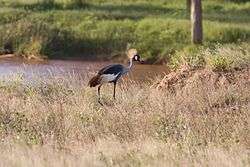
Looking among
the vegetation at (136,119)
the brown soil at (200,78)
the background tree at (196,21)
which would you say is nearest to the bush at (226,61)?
the vegetation at (136,119)

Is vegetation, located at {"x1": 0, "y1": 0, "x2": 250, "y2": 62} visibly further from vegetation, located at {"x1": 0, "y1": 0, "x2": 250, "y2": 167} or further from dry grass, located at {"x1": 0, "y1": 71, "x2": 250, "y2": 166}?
dry grass, located at {"x1": 0, "y1": 71, "x2": 250, "y2": 166}

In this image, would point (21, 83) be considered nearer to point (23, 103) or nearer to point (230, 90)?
point (23, 103)

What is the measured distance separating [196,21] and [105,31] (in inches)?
216

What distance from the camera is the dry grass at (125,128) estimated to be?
25.6 ft

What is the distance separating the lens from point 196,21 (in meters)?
27.5

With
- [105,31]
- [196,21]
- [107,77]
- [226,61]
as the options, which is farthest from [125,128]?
[105,31]

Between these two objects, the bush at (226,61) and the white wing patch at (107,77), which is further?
the bush at (226,61)

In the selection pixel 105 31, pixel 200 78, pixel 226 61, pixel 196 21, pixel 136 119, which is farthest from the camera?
pixel 105 31

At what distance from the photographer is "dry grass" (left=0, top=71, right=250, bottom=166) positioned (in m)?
7.80

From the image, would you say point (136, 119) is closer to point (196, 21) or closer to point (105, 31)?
point (196, 21)

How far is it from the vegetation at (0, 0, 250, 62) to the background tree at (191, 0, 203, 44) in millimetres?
494

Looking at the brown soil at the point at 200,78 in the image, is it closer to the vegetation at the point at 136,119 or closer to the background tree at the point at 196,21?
the vegetation at the point at 136,119

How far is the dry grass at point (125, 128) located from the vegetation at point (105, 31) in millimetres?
14833

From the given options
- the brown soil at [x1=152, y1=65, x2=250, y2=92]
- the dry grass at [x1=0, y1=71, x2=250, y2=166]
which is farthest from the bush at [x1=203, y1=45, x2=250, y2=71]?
the dry grass at [x1=0, y1=71, x2=250, y2=166]
